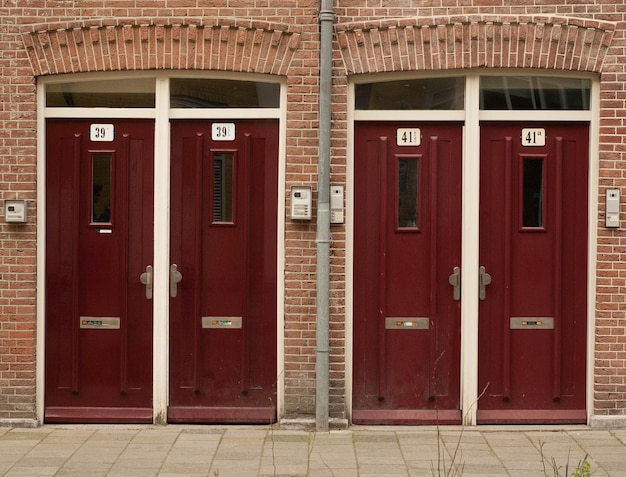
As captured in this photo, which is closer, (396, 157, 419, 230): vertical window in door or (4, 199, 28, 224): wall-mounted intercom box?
(4, 199, 28, 224): wall-mounted intercom box

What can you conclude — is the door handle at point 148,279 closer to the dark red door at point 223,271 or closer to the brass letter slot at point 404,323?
the dark red door at point 223,271

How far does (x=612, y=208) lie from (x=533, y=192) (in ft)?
2.23

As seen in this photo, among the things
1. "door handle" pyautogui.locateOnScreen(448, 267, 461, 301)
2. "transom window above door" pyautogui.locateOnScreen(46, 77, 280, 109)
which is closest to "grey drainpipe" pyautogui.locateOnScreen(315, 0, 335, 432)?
"transom window above door" pyautogui.locateOnScreen(46, 77, 280, 109)

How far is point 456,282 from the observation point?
9117 millimetres

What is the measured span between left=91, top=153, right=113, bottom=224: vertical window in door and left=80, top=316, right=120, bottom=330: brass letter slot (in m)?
0.84

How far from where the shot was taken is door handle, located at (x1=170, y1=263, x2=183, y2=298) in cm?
914

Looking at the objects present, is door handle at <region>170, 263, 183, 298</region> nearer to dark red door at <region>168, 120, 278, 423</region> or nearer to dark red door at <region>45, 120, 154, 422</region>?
dark red door at <region>168, 120, 278, 423</region>

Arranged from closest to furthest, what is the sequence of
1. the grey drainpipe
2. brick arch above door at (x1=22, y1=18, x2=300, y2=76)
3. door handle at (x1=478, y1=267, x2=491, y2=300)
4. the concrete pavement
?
the concrete pavement
the grey drainpipe
brick arch above door at (x1=22, y1=18, x2=300, y2=76)
door handle at (x1=478, y1=267, x2=491, y2=300)

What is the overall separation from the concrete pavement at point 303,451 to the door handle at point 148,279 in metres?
1.16

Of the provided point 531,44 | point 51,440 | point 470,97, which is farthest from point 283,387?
point 531,44

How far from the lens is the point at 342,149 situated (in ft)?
29.4

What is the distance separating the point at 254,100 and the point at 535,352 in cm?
328

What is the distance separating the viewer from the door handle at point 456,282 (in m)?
9.11

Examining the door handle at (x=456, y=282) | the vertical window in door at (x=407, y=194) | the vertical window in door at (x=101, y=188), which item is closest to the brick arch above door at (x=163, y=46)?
the vertical window in door at (x=101, y=188)
